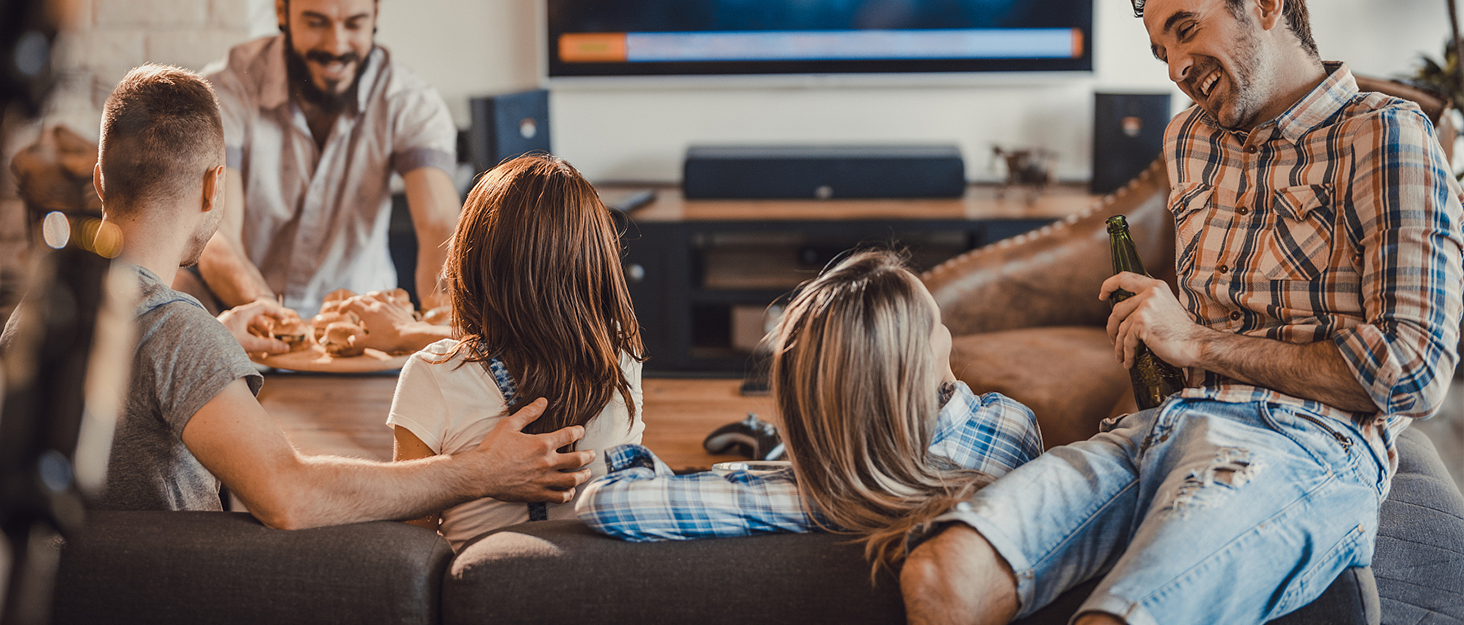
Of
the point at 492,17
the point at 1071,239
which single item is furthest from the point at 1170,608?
the point at 492,17

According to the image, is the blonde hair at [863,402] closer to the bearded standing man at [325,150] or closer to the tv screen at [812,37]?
the bearded standing man at [325,150]

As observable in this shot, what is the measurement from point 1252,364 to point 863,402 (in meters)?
0.49

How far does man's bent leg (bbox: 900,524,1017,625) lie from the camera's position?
80 centimetres

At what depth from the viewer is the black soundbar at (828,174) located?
3.33 m

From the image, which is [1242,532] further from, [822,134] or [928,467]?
[822,134]

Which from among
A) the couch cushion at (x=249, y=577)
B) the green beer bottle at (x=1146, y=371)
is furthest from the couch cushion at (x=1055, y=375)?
the couch cushion at (x=249, y=577)

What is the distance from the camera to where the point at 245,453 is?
36.9 inches

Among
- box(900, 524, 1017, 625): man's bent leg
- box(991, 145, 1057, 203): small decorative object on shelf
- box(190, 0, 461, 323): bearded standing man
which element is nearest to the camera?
box(900, 524, 1017, 625): man's bent leg

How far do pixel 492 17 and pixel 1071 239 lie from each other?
224 cm

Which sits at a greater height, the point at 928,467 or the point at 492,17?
the point at 492,17

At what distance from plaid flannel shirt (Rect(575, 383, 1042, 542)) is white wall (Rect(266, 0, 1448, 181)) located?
2699 mm

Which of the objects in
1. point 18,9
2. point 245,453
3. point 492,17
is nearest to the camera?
point 18,9

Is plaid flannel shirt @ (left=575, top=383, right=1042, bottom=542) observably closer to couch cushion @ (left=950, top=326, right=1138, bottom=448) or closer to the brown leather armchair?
couch cushion @ (left=950, top=326, right=1138, bottom=448)

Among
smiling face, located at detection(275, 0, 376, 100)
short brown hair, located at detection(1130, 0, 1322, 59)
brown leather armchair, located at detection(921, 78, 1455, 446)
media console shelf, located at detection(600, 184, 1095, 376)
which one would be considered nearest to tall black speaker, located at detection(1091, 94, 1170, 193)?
media console shelf, located at detection(600, 184, 1095, 376)
